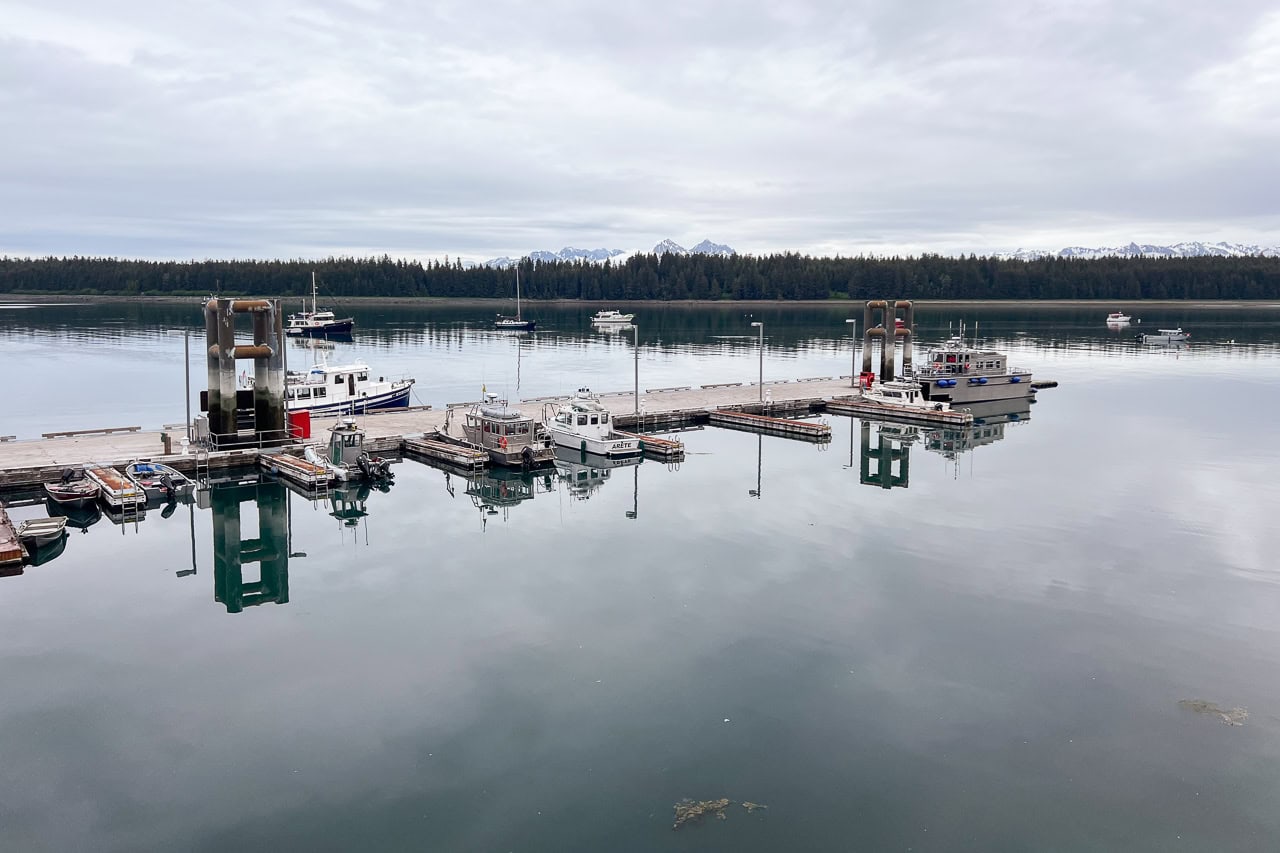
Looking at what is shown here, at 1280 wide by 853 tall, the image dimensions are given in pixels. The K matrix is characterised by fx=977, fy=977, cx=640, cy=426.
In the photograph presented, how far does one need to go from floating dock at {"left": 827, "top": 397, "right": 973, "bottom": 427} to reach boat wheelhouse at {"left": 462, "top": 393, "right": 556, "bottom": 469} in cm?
2867

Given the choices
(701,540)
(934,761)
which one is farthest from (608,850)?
(701,540)

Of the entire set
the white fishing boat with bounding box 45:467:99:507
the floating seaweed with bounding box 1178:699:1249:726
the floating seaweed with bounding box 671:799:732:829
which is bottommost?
the floating seaweed with bounding box 671:799:732:829

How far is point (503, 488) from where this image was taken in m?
51.5

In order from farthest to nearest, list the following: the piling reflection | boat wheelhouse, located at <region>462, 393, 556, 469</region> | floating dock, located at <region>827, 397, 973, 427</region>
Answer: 1. floating dock, located at <region>827, 397, 973, 427</region>
2. boat wheelhouse, located at <region>462, 393, 556, 469</region>
3. the piling reflection

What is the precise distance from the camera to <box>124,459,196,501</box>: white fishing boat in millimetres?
46000

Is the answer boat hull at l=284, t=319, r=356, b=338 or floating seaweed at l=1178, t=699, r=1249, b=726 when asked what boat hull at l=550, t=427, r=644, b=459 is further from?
boat hull at l=284, t=319, r=356, b=338

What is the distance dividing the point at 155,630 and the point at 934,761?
23.2 metres

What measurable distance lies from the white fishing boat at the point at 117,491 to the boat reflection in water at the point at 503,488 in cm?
1479

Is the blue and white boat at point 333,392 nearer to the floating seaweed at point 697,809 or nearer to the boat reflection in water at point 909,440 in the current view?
the boat reflection in water at point 909,440

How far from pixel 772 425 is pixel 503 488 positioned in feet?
80.5

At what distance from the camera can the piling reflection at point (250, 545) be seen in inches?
1348

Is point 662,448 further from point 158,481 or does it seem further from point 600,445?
point 158,481

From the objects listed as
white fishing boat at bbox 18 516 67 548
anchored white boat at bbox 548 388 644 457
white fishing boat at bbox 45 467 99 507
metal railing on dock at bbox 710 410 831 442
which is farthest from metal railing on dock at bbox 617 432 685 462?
white fishing boat at bbox 18 516 67 548

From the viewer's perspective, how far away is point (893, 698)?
2547 centimetres
